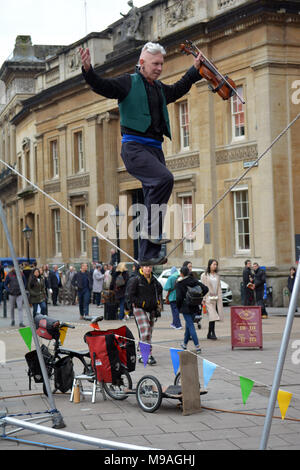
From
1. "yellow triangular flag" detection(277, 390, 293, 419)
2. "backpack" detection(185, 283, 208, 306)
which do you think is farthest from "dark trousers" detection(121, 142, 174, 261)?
"backpack" detection(185, 283, 208, 306)

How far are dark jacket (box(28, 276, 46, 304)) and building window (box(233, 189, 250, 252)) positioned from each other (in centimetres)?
1010

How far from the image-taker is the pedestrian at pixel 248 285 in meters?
24.7

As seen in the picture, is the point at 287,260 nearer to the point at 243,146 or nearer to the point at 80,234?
the point at 243,146

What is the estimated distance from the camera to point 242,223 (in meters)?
30.7

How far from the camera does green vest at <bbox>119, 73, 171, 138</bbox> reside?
6137 millimetres

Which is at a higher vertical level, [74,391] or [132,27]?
[132,27]

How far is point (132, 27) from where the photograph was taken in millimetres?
11086

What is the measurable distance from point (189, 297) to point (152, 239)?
357 inches

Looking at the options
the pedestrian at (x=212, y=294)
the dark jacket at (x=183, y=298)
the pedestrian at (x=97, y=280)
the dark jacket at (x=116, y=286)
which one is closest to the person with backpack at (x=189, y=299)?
the dark jacket at (x=183, y=298)

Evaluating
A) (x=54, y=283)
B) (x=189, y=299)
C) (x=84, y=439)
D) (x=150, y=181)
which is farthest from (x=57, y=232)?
(x=150, y=181)

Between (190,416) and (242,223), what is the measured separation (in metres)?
21.0

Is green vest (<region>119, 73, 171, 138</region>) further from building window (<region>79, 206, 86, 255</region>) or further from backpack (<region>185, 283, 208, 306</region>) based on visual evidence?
building window (<region>79, 206, 86, 255</region>)

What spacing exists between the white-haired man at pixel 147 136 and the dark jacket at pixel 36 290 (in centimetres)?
1629
